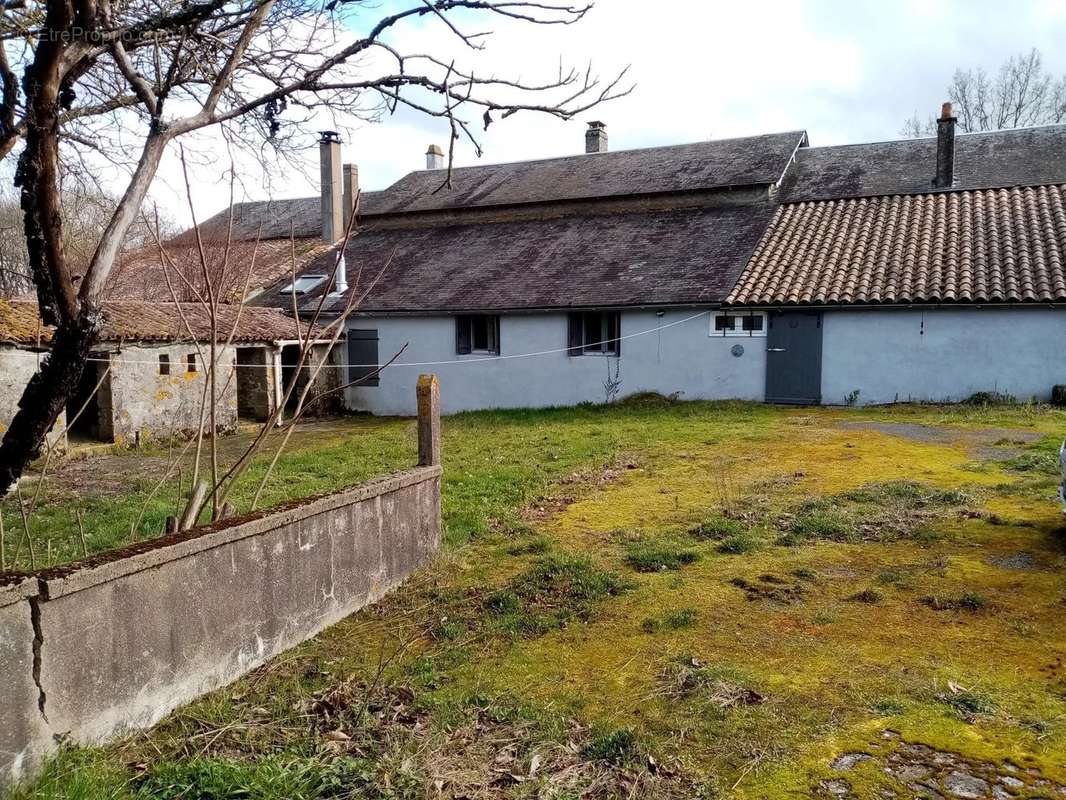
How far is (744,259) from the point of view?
19.7 meters

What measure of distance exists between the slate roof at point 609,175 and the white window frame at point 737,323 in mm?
5579

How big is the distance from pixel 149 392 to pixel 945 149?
67.0 ft

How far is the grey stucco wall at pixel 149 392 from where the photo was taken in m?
17.3

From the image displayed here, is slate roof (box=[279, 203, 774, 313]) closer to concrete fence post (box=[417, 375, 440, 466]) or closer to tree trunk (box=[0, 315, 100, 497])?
concrete fence post (box=[417, 375, 440, 466])

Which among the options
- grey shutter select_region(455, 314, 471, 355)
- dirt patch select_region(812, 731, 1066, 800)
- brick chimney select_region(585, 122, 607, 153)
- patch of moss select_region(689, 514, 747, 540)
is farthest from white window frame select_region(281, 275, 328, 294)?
dirt patch select_region(812, 731, 1066, 800)

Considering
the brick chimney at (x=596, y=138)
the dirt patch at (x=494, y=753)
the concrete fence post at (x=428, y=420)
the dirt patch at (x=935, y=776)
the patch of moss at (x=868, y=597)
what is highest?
the brick chimney at (x=596, y=138)

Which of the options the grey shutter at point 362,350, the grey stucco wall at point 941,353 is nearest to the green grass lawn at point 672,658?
the grey stucco wall at point 941,353

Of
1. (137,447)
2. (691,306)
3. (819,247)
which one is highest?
(819,247)

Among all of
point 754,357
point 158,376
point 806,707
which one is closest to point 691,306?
point 754,357

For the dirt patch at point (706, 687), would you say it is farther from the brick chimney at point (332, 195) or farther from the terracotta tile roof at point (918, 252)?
the brick chimney at point (332, 195)

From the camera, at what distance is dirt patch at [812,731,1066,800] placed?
12.1 ft

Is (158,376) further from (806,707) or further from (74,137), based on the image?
(806,707)

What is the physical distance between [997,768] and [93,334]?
16.3 ft

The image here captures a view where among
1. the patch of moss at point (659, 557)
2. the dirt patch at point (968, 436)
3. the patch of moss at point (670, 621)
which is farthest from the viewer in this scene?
the dirt patch at point (968, 436)
